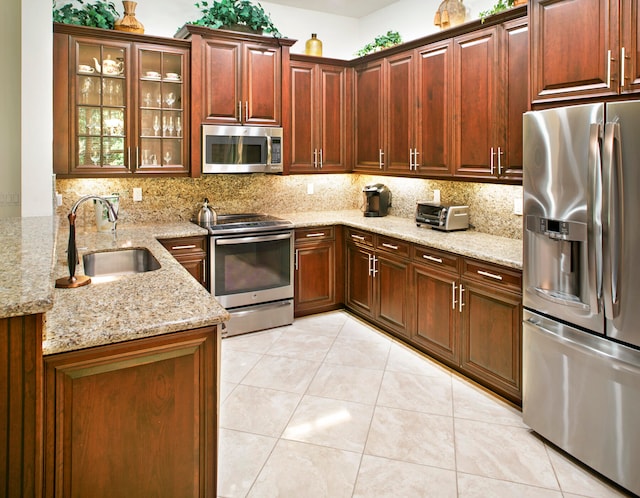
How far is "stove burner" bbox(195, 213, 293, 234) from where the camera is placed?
4.18 m

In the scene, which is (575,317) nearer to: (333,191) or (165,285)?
(165,285)

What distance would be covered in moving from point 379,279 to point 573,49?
7.74ft

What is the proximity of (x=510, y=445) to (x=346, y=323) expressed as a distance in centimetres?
216

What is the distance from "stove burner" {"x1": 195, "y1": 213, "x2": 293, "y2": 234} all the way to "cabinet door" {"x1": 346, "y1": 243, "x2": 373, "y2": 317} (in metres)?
0.69

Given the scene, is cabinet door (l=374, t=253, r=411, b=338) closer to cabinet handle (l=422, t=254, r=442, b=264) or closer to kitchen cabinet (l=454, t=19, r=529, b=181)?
cabinet handle (l=422, t=254, r=442, b=264)

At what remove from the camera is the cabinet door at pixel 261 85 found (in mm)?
4422

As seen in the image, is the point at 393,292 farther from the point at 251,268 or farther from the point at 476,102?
the point at 476,102

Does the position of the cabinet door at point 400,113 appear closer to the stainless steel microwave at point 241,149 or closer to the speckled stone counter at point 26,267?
the stainless steel microwave at point 241,149

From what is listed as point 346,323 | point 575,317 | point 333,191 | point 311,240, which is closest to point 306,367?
point 346,323

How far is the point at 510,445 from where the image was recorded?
2.62m

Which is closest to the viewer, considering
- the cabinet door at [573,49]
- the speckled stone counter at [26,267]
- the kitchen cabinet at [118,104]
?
the speckled stone counter at [26,267]

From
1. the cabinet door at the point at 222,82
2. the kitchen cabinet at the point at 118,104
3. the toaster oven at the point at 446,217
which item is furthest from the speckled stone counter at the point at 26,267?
the toaster oven at the point at 446,217

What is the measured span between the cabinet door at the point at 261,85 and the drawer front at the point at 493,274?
91.6 inches

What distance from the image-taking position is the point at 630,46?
89.8 inches
